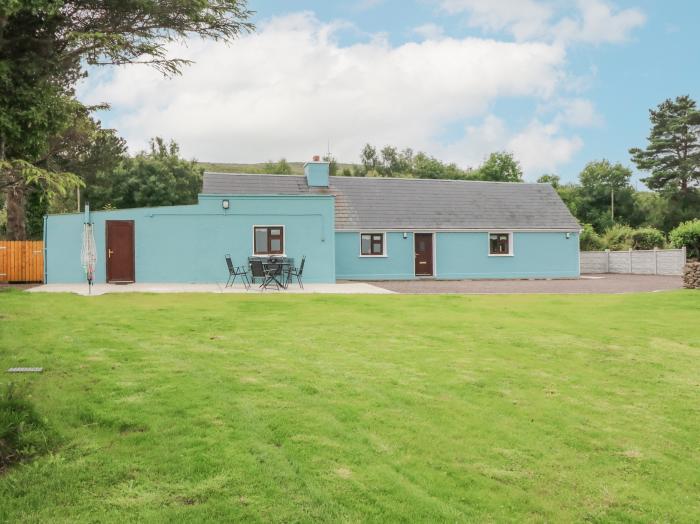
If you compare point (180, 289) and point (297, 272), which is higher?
point (297, 272)

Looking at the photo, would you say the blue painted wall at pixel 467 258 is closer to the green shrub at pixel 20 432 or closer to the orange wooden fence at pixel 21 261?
the orange wooden fence at pixel 21 261

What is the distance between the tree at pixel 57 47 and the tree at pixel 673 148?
184 ft

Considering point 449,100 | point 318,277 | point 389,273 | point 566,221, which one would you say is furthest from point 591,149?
point 318,277

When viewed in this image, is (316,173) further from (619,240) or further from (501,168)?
(501,168)

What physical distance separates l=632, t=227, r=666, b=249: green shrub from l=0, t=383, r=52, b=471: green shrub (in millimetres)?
36920

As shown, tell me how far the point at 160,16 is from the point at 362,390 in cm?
461

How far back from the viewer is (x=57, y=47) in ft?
20.4

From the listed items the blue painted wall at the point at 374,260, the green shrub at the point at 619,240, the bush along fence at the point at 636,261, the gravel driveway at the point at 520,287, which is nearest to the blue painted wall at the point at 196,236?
the gravel driveway at the point at 520,287

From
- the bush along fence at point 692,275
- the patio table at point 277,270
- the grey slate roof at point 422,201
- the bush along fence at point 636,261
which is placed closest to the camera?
the patio table at point 277,270

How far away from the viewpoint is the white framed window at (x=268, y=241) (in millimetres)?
21578

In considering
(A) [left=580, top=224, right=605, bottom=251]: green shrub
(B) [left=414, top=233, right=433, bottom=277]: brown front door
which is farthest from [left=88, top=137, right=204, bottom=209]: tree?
(A) [left=580, top=224, right=605, bottom=251]: green shrub

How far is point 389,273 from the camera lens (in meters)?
26.2

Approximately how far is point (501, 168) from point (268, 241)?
34.8m

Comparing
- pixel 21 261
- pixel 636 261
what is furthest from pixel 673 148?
pixel 21 261
